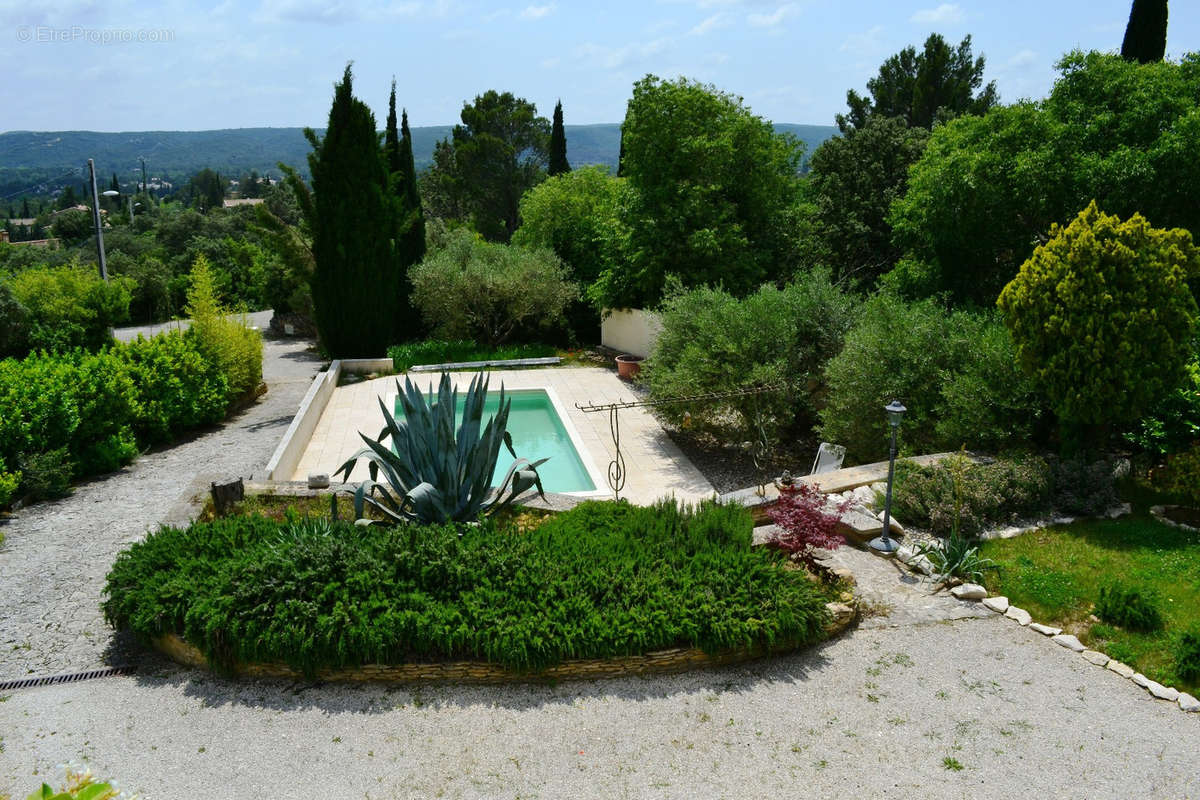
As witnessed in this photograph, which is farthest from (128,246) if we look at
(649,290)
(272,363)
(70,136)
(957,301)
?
(70,136)

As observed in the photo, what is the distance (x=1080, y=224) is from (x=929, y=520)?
3.31 metres

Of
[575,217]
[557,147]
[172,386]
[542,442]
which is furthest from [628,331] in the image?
[557,147]

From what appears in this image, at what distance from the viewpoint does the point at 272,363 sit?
20.9 metres

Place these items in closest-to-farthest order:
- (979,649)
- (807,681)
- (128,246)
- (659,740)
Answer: (659,740), (807,681), (979,649), (128,246)

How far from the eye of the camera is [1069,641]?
18.5ft

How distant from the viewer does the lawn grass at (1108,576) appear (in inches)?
216

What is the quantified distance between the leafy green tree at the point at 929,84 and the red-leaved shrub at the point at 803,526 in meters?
32.1

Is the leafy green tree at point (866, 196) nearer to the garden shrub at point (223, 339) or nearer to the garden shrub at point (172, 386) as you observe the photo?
the garden shrub at point (223, 339)

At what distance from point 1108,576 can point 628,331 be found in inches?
503

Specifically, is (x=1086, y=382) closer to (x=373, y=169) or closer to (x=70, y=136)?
(x=373, y=169)

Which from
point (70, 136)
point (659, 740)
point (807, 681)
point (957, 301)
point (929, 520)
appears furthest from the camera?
point (70, 136)

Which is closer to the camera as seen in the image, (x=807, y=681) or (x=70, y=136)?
(x=807, y=681)

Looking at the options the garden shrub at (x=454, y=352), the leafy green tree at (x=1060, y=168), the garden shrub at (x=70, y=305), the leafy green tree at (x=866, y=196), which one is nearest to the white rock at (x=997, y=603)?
the leafy green tree at (x=1060, y=168)

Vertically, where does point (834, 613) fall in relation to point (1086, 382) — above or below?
below
